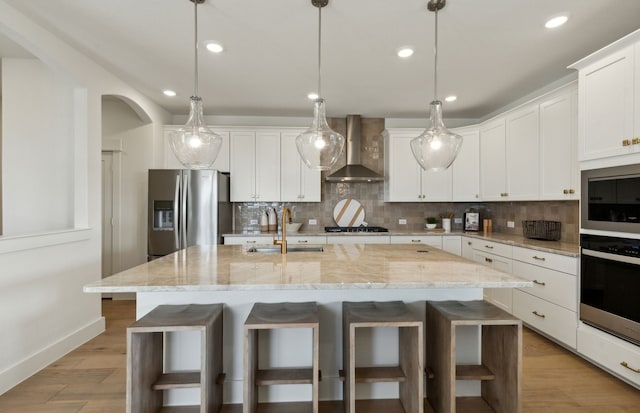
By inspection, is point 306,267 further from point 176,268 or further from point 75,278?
point 75,278

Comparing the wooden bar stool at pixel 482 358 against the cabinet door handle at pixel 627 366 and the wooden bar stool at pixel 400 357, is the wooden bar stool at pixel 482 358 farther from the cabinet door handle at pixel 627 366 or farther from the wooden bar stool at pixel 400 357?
the cabinet door handle at pixel 627 366

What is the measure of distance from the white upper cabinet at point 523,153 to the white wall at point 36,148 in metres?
4.56

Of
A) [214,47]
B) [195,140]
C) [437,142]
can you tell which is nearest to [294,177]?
[214,47]

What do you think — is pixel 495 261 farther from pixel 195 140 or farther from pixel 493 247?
pixel 195 140

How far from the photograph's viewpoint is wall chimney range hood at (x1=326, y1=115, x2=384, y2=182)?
4.41m

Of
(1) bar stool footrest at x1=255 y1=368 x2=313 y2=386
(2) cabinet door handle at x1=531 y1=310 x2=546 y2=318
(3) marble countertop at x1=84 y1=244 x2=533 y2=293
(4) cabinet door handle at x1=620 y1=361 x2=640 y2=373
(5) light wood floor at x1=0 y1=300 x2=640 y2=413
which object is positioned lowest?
(5) light wood floor at x1=0 y1=300 x2=640 y2=413

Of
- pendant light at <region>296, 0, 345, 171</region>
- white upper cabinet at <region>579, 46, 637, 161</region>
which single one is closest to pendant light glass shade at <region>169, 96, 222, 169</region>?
pendant light at <region>296, 0, 345, 171</region>

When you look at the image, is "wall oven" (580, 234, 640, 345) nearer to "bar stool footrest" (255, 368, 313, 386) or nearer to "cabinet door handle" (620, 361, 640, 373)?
"cabinet door handle" (620, 361, 640, 373)

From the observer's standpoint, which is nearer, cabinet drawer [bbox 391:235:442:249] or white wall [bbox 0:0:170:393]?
white wall [bbox 0:0:170:393]

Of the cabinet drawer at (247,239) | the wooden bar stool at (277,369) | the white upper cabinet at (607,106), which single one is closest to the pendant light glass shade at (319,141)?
the wooden bar stool at (277,369)

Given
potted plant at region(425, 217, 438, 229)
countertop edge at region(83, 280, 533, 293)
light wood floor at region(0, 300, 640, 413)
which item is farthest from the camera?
potted plant at region(425, 217, 438, 229)

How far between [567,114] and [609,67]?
2.50 feet

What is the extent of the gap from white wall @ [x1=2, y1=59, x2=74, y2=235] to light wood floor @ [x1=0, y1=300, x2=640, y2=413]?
124cm

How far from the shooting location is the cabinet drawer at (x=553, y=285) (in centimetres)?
261
